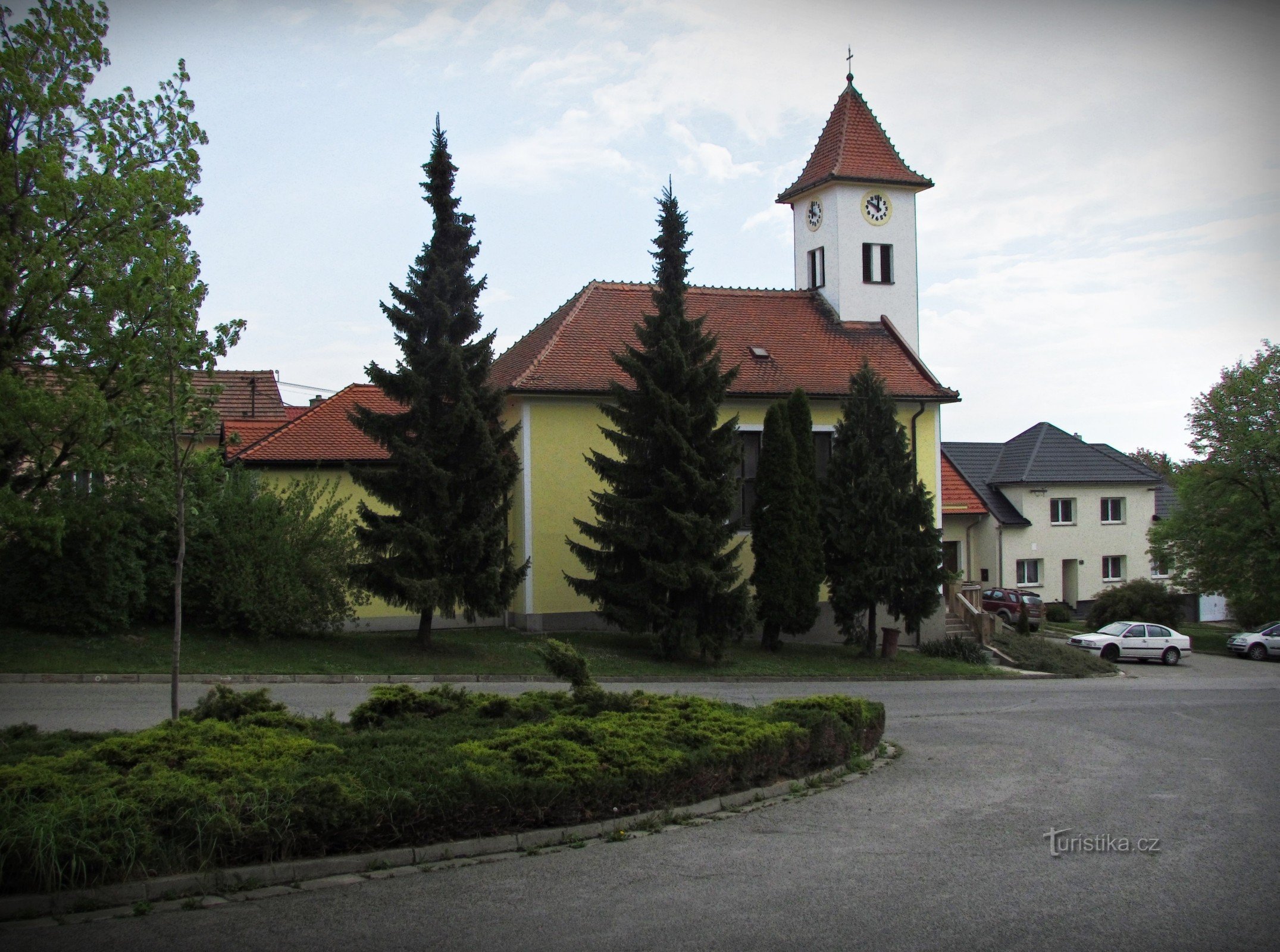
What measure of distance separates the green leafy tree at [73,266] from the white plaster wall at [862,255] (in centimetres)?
2528

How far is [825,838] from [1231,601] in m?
42.0

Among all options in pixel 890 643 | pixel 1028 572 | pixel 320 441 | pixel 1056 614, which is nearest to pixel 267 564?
pixel 320 441

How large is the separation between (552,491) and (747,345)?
7.87 metres

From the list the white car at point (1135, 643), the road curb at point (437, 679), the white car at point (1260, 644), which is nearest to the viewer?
the road curb at point (437, 679)

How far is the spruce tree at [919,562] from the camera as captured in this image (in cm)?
2755

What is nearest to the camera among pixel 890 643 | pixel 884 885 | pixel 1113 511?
pixel 884 885

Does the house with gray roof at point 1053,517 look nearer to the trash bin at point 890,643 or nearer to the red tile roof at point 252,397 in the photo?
the trash bin at point 890,643

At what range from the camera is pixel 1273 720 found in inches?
717

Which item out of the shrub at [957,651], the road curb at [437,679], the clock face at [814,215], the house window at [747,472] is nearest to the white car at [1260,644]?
the shrub at [957,651]

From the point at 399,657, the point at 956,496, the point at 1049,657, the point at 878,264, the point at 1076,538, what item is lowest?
the point at 1049,657

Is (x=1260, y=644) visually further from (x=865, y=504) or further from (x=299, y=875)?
(x=299, y=875)

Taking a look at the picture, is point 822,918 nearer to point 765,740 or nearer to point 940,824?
point 940,824

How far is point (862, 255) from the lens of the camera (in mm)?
34781

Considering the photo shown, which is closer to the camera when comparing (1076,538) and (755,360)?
(755,360)
